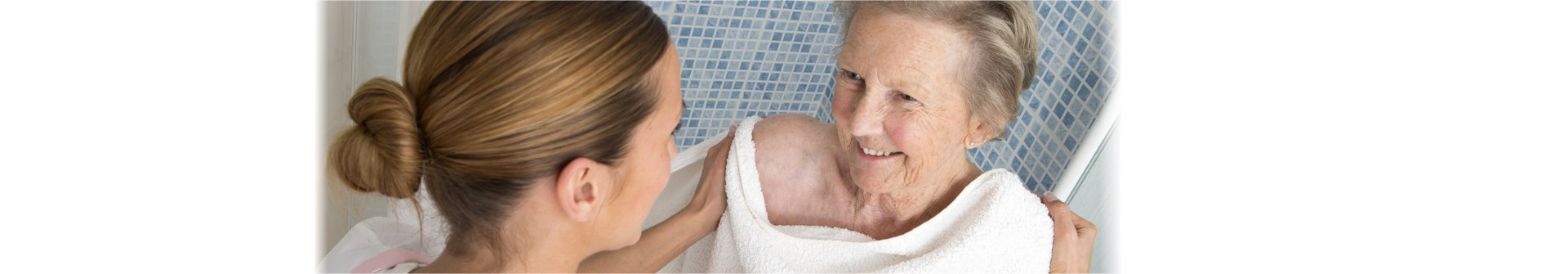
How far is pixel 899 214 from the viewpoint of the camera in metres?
1.36

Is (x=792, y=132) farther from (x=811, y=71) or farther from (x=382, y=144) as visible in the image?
(x=382, y=144)

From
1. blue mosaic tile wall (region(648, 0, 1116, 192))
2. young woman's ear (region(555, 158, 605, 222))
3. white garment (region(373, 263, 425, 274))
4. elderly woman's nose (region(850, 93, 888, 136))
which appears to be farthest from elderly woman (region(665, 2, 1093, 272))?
white garment (region(373, 263, 425, 274))

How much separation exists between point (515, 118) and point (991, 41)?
2.03 ft

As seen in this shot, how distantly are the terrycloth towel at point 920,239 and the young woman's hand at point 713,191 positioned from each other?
31 mm

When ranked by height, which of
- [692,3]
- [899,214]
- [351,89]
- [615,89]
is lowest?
[351,89]

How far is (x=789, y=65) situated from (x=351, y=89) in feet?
2.53

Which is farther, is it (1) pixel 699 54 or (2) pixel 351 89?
(1) pixel 699 54

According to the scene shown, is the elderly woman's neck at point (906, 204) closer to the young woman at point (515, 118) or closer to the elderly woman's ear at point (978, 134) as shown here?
the elderly woman's ear at point (978, 134)

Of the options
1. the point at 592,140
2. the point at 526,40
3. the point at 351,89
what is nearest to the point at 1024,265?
the point at 592,140

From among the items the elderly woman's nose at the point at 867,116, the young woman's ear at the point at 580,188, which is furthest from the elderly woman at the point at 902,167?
the young woman's ear at the point at 580,188

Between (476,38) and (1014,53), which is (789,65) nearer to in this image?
(1014,53)

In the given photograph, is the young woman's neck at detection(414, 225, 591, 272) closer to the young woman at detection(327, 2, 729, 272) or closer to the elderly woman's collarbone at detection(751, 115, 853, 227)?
the young woman at detection(327, 2, 729, 272)

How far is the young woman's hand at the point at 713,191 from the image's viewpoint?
1.38 metres

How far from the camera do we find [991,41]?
1.17 m
